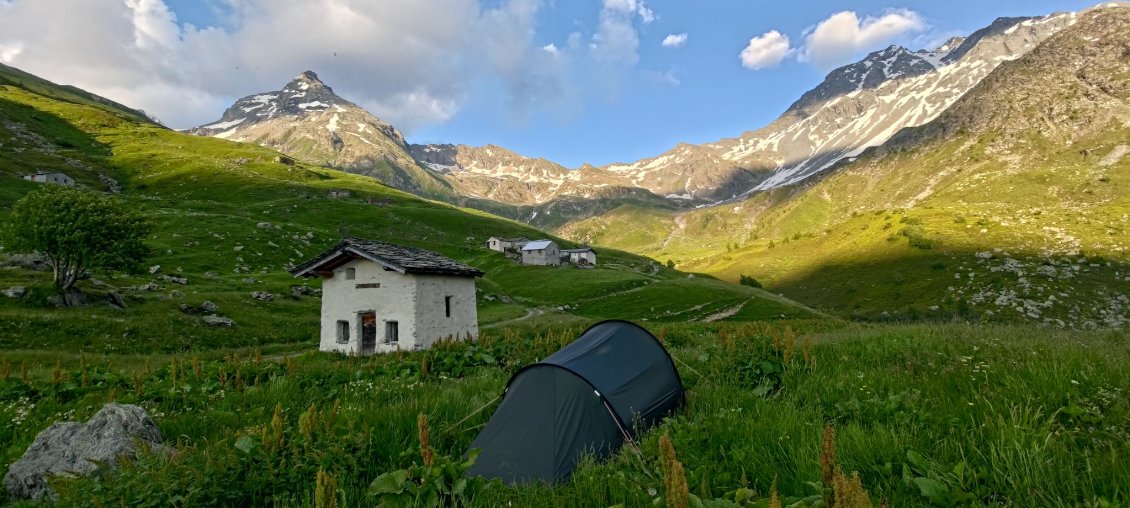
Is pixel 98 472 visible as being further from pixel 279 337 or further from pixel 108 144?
pixel 108 144

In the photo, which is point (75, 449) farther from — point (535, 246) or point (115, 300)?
point (535, 246)

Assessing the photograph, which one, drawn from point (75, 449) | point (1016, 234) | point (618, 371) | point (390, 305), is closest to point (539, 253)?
point (390, 305)

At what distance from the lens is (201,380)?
12.9 m

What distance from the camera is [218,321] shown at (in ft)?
109

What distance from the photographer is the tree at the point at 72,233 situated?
30.5 m

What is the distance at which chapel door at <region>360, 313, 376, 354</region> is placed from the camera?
27802mm

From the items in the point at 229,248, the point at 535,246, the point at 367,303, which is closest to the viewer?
the point at 367,303

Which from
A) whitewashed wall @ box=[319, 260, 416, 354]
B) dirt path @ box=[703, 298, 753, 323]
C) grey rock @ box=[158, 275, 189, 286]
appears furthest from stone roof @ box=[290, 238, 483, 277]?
dirt path @ box=[703, 298, 753, 323]

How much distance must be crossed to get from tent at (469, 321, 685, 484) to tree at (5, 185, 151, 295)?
3763cm

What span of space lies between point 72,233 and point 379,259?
851 inches

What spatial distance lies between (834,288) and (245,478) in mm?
103231

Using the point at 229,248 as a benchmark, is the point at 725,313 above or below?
below

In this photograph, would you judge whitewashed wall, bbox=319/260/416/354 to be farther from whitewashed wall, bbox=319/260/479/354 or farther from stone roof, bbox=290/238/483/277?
stone roof, bbox=290/238/483/277

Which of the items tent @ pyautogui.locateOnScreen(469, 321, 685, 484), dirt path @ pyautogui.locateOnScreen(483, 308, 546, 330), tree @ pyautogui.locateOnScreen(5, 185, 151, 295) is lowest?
dirt path @ pyautogui.locateOnScreen(483, 308, 546, 330)
